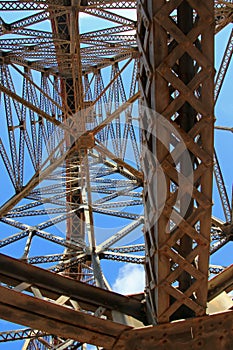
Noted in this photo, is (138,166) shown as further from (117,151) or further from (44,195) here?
(44,195)

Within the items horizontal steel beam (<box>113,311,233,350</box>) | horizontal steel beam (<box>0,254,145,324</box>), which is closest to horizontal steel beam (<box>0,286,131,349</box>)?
horizontal steel beam (<box>113,311,233,350</box>)

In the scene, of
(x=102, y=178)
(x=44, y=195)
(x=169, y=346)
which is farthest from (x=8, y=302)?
(x=102, y=178)

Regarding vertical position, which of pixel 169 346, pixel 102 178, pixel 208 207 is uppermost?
pixel 102 178

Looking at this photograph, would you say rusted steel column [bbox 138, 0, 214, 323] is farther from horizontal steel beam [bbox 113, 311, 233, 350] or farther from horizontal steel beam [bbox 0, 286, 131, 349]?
horizontal steel beam [bbox 0, 286, 131, 349]

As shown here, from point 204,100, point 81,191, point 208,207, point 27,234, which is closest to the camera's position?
point 204,100

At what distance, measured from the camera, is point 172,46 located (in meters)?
5.02

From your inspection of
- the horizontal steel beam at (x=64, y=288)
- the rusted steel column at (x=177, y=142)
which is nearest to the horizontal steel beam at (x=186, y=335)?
the rusted steel column at (x=177, y=142)

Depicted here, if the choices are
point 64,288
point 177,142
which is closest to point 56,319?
point 64,288

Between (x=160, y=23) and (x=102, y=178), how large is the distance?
53.9 ft

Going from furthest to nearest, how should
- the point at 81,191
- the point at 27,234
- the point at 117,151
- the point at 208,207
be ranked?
the point at 117,151
the point at 81,191
the point at 27,234
the point at 208,207

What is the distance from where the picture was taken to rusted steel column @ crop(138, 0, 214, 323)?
468 centimetres

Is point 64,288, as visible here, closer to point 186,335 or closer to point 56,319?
point 56,319

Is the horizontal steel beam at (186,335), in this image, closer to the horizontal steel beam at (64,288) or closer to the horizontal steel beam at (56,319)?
the horizontal steel beam at (56,319)

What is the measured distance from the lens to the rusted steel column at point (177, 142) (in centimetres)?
468
